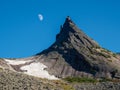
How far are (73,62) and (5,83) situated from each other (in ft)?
321

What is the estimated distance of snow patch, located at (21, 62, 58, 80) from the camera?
546ft

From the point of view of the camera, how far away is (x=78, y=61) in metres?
184

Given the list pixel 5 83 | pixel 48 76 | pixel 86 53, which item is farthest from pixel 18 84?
pixel 86 53

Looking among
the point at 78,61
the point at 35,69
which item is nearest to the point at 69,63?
the point at 78,61

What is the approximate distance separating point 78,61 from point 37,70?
71.4 feet

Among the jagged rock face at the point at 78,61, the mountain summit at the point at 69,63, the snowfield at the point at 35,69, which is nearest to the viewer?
the snowfield at the point at 35,69

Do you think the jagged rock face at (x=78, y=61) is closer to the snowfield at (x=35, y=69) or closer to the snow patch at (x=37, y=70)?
the snow patch at (x=37, y=70)

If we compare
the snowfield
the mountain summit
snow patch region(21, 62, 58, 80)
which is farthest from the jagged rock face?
the snowfield

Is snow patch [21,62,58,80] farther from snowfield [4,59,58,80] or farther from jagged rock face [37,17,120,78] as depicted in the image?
jagged rock face [37,17,120,78]

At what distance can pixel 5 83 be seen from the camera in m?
86.9

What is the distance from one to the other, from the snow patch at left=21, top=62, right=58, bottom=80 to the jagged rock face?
3019mm

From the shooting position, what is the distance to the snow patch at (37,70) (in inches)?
6555

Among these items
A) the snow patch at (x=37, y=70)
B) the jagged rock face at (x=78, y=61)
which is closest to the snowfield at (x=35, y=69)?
the snow patch at (x=37, y=70)

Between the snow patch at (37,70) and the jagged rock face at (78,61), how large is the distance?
302cm
